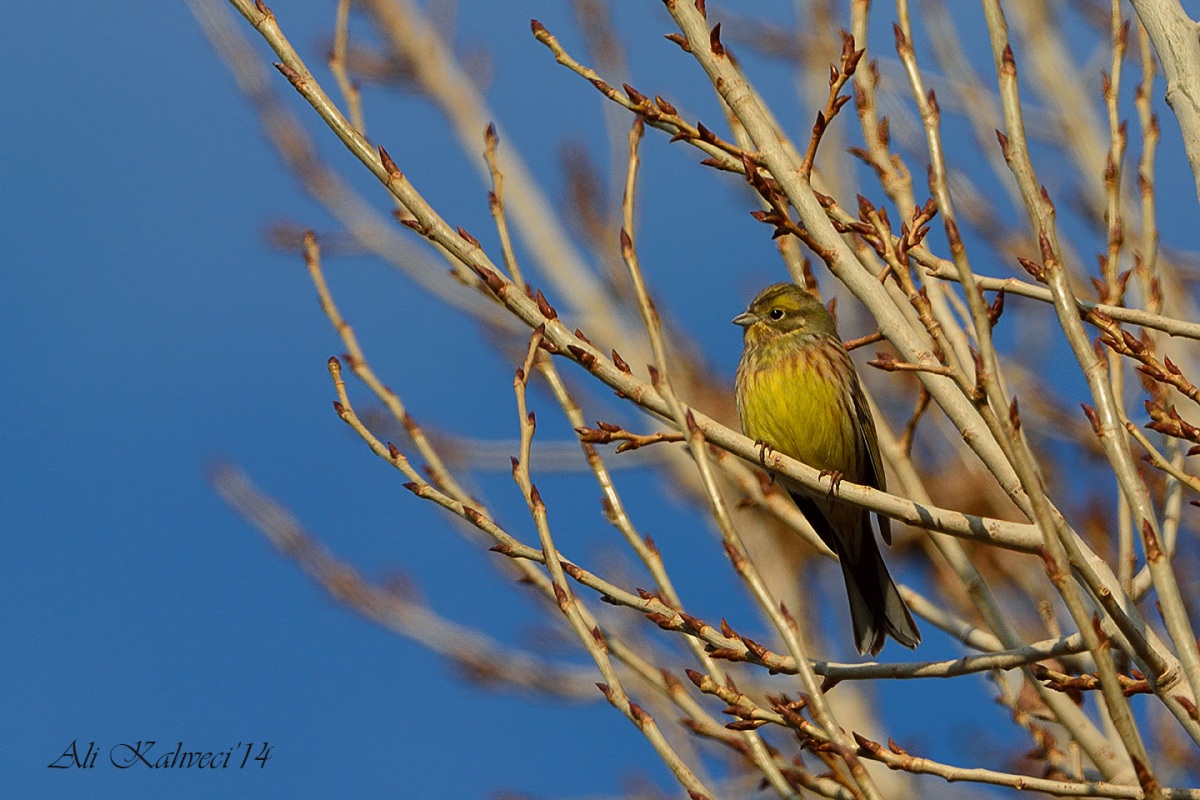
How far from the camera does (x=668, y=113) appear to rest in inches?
164

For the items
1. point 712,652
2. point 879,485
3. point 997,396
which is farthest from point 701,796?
point 879,485

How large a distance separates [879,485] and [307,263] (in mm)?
3154

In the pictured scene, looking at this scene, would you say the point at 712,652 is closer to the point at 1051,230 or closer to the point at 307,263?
the point at 1051,230

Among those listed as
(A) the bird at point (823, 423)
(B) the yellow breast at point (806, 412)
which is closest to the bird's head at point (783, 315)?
(A) the bird at point (823, 423)

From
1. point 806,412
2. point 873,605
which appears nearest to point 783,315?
point 806,412

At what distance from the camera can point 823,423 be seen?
6.40 meters

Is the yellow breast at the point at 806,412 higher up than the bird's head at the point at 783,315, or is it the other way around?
the bird's head at the point at 783,315

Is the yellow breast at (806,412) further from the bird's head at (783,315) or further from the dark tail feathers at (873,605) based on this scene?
the dark tail feathers at (873,605)

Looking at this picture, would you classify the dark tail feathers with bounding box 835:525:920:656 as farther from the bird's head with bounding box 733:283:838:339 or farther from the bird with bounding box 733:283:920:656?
the bird's head with bounding box 733:283:838:339

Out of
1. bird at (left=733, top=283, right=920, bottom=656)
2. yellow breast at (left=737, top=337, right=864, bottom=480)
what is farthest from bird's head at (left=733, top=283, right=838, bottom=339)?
yellow breast at (left=737, top=337, right=864, bottom=480)

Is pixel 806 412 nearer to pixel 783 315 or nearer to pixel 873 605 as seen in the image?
pixel 783 315

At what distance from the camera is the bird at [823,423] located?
6.10 meters

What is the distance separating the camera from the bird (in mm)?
6102

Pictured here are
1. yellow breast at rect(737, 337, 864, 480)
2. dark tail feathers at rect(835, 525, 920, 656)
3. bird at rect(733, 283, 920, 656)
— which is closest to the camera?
dark tail feathers at rect(835, 525, 920, 656)
